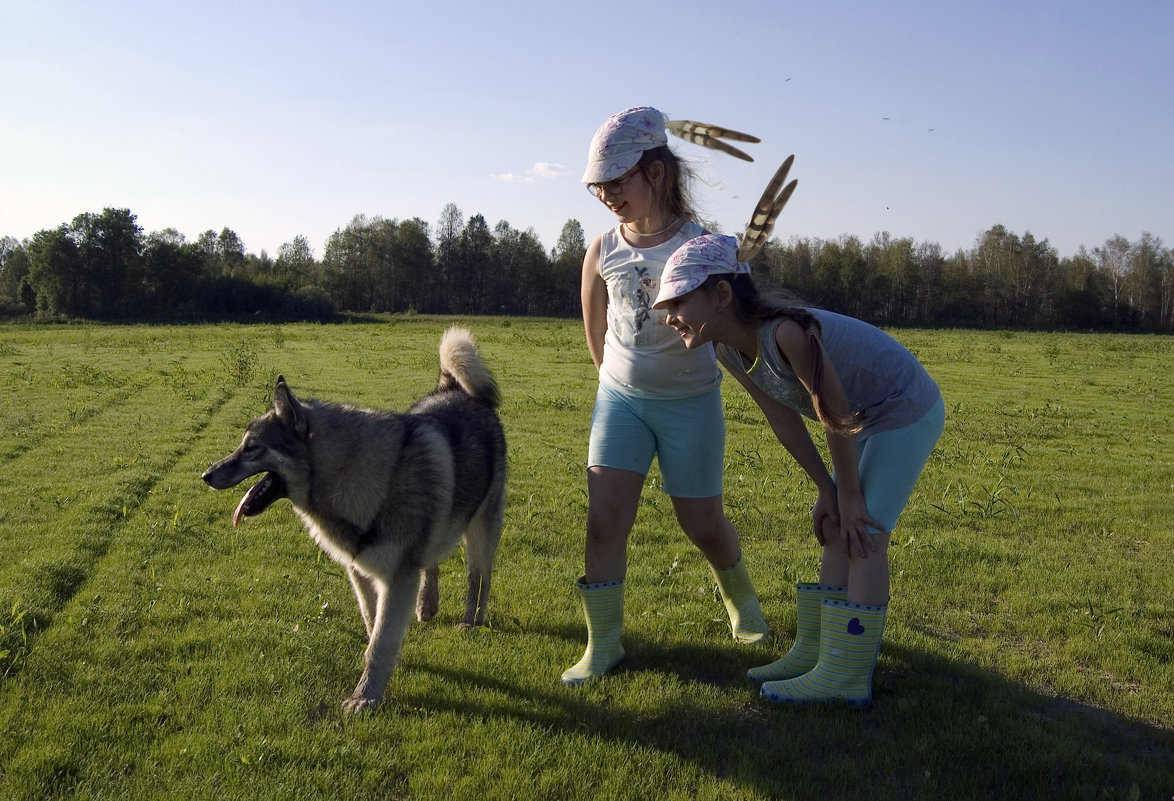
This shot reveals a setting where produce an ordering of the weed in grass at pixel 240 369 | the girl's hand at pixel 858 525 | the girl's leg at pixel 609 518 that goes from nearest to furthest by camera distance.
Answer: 1. the girl's hand at pixel 858 525
2. the girl's leg at pixel 609 518
3. the weed in grass at pixel 240 369

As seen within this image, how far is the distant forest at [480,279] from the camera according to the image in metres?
58.1

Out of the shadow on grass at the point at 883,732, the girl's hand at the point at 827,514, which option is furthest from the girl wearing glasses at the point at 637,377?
the girl's hand at the point at 827,514

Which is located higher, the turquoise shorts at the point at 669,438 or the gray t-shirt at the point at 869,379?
the gray t-shirt at the point at 869,379

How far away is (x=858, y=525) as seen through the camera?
11.1 feet

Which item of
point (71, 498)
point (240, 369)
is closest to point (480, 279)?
point (240, 369)

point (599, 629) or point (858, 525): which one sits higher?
point (858, 525)

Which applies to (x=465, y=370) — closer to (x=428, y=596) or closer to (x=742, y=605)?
(x=428, y=596)

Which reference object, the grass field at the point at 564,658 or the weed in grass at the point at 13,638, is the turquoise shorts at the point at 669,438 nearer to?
the grass field at the point at 564,658

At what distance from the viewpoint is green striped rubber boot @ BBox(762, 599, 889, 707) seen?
3.46 m

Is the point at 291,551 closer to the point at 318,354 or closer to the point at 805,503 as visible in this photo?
the point at 805,503

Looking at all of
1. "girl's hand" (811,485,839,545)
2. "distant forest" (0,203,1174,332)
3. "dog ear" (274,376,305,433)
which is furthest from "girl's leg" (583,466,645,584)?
"distant forest" (0,203,1174,332)

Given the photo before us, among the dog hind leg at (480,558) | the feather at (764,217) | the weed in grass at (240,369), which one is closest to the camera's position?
the feather at (764,217)

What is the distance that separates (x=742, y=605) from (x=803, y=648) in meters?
0.49

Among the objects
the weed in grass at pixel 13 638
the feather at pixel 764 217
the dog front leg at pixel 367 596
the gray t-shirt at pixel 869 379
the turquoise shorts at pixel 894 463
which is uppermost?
the feather at pixel 764 217
